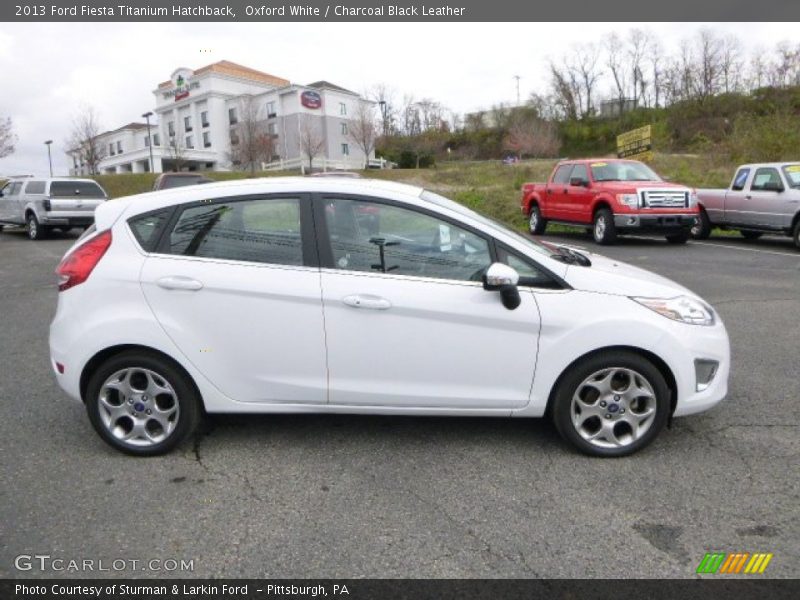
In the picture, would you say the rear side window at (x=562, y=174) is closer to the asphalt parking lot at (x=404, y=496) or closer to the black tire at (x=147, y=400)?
the asphalt parking lot at (x=404, y=496)

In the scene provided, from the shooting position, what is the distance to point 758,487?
3338 millimetres

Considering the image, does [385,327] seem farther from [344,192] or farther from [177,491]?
[177,491]

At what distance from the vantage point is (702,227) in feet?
50.3

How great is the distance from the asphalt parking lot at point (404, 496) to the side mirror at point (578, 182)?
35.0ft

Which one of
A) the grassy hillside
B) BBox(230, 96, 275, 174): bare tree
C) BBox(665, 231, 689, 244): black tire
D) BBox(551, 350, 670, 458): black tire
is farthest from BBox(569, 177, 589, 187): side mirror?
BBox(230, 96, 275, 174): bare tree

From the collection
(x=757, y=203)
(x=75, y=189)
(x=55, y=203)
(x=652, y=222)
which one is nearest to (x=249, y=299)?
(x=652, y=222)

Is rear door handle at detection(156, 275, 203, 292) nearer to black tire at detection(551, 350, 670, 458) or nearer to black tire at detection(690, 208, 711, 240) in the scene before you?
black tire at detection(551, 350, 670, 458)

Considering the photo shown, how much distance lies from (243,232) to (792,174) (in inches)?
530

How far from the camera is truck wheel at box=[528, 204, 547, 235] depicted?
55.2 ft

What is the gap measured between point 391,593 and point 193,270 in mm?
2113

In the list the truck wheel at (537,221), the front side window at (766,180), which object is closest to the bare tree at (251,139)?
the truck wheel at (537,221)

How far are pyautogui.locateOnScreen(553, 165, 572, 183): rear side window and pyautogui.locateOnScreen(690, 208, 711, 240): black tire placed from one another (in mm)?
3239

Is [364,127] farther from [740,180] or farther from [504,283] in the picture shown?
[504,283]

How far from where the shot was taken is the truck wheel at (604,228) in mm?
14038
